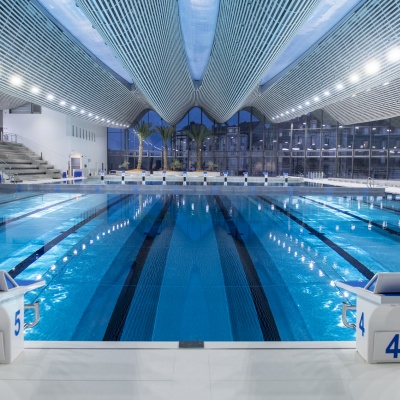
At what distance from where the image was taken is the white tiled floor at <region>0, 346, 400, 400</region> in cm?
179

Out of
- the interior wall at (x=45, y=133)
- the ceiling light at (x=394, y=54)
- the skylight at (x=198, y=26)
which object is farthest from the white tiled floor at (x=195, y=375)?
the interior wall at (x=45, y=133)

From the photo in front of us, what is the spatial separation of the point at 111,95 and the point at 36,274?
55.3 ft

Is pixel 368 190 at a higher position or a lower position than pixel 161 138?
lower

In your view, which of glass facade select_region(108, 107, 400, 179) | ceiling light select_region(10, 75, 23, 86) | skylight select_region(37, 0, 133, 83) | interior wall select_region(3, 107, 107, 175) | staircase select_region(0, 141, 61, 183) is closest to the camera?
skylight select_region(37, 0, 133, 83)

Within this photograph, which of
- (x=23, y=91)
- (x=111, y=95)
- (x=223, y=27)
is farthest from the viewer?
(x=111, y=95)

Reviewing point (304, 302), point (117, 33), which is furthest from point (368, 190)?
point (304, 302)

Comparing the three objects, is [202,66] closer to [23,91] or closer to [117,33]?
[23,91]

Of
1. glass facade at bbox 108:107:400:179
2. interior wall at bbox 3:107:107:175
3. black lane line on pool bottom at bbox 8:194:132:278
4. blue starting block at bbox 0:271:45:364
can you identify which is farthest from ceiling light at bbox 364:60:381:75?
interior wall at bbox 3:107:107:175

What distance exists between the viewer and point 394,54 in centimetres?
1091

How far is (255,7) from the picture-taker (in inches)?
325

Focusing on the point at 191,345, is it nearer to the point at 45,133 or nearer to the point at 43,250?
the point at 43,250

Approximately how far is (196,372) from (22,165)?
1957 centimetres

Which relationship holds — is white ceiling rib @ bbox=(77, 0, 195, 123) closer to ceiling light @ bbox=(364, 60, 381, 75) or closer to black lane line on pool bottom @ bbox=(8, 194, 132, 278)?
black lane line on pool bottom @ bbox=(8, 194, 132, 278)

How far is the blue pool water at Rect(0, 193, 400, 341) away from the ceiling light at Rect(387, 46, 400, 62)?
414cm
